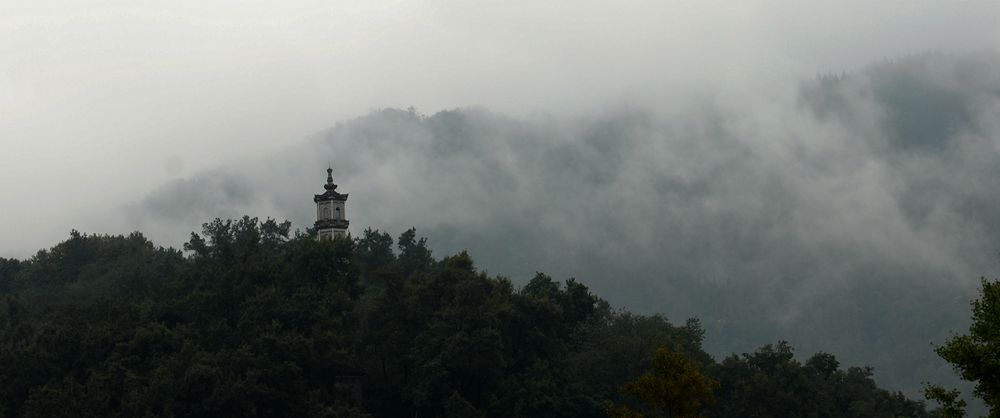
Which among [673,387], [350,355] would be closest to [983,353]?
[673,387]

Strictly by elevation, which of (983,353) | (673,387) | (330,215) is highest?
(330,215)

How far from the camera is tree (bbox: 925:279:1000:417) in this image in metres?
28.4

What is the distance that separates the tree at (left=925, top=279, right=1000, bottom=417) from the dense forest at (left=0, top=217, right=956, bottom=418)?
2002 centimetres

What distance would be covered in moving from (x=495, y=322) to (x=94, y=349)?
17353 mm

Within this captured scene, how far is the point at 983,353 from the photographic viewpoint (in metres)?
28.5

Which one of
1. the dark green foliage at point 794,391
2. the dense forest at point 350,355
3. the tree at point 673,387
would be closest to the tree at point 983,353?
the tree at point 673,387

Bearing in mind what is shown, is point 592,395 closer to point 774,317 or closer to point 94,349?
point 94,349

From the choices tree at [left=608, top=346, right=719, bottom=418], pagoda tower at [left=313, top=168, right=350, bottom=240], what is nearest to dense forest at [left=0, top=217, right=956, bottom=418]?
pagoda tower at [left=313, top=168, right=350, bottom=240]

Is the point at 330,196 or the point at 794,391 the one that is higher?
the point at 330,196

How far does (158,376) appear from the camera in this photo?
168ft

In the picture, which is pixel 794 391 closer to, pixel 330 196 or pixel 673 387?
pixel 673 387

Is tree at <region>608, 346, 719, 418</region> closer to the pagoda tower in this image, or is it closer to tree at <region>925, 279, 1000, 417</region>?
tree at <region>925, 279, 1000, 417</region>

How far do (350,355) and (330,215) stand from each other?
16.2 metres

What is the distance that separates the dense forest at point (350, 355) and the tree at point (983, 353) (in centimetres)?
2002
